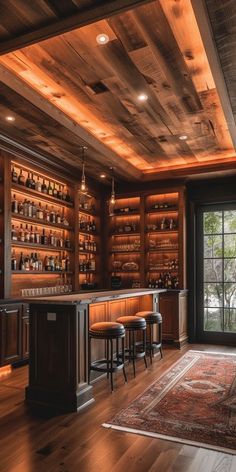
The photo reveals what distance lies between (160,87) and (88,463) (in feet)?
10.8

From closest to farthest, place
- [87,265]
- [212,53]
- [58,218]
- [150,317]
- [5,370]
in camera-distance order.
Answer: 1. [212,53]
2. [5,370]
3. [150,317]
4. [58,218]
5. [87,265]

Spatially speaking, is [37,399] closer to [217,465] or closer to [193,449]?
[193,449]

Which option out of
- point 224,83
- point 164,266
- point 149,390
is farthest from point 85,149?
point 149,390

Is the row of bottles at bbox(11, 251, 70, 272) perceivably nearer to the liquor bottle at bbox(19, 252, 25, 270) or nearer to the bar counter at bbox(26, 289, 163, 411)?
the liquor bottle at bbox(19, 252, 25, 270)

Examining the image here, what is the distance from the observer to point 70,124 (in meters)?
4.41

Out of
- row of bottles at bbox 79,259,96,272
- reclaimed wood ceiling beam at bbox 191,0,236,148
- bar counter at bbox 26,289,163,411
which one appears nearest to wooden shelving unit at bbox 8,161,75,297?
row of bottles at bbox 79,259,96,272

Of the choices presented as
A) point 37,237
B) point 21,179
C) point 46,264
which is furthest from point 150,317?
point 21,179

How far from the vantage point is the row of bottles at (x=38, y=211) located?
529 cm

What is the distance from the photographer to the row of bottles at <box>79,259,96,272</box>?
22.1 feet

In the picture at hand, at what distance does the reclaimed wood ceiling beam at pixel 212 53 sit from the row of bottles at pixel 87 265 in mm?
3686

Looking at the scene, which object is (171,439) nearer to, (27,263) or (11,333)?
(11,333)

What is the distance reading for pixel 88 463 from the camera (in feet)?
7.81

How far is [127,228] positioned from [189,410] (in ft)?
13.8

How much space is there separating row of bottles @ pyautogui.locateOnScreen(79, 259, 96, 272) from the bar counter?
10.2 ft
